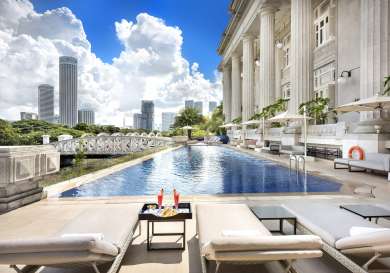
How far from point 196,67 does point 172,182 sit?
10738 cm

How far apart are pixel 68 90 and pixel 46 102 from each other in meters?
13.7

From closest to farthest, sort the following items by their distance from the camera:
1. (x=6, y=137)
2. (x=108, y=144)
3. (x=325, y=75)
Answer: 1. (x=325, y=75)
2. (x=108, y=144)
3. (x=6, y=137)

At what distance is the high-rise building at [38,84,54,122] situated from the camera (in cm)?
10231

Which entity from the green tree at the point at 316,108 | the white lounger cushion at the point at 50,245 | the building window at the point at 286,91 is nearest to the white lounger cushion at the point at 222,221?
the white lounger cushion at the point at 50,245

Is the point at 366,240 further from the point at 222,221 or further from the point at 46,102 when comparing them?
the point at 46,102

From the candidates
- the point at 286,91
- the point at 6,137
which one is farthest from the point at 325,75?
the point at 6,137

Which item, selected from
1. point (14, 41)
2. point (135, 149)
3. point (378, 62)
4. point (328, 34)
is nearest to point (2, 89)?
point (14, 41)

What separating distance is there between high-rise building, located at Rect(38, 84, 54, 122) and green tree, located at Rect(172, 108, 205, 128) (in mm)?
65777

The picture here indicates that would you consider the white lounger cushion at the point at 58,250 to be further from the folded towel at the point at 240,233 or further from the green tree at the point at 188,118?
the green tree at the point at 188,118

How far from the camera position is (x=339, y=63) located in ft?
61.5

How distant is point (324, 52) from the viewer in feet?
68.9

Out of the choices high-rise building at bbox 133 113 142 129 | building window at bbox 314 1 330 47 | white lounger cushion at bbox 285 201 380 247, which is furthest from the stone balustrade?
high-rise building at bbox 133 113 142 129

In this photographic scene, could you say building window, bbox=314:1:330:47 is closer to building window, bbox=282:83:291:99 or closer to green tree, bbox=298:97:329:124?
building window, bbox=282:83:291:99

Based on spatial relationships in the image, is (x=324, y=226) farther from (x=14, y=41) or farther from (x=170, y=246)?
(x=14, y=41)
